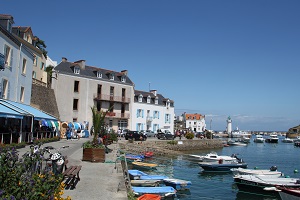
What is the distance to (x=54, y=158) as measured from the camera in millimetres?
9570

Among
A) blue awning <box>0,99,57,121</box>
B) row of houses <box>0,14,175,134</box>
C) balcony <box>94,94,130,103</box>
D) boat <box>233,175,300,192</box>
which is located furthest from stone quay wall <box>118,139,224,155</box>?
boat <box>233,175,300,192</box>

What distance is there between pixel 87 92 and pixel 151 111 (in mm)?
15624

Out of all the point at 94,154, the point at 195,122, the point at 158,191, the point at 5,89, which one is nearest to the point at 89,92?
the point at 5,89

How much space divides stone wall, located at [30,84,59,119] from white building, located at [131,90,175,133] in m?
18.1

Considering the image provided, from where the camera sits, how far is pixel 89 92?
5166 cm

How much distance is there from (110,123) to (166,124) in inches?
615

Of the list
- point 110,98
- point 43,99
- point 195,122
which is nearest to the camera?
point 43,99

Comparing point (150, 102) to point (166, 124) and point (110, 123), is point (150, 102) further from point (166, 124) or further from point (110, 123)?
point (110, 123)

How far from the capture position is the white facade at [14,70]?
2367 centimetres

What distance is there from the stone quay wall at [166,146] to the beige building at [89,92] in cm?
1225

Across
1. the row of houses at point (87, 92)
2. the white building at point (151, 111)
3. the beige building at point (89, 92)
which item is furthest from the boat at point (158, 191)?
the white building at point (151, 111)

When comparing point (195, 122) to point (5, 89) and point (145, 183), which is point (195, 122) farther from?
point (145, 183)

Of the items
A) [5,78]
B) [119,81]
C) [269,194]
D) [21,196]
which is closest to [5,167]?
[21,196]

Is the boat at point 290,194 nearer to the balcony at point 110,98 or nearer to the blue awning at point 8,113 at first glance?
the blue awning at point 8,113
